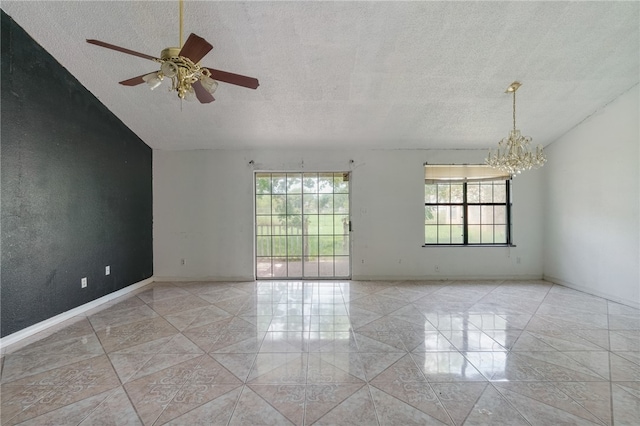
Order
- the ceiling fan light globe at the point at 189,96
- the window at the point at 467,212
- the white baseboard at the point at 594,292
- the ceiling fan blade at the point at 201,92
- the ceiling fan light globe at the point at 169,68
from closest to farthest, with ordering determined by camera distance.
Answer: the ceiling fan light globe at the point at 169,68 → the ceiling fan light globe at the point at 189,96 → the ceiling fan blade at the point at 201,92 → the white baseboard at the point at 594,292 → the window at the point at 467,212

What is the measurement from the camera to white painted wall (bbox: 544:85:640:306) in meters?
3.82

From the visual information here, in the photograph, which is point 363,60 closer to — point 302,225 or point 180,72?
point 180,72

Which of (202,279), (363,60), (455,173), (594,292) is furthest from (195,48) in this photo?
(594,292)

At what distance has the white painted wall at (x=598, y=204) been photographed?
12.5 feet

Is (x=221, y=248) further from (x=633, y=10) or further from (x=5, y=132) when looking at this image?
(x=633, y=10)

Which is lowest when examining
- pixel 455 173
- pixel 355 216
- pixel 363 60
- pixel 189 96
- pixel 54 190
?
pixel 355 216

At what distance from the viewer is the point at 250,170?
5.32 metres

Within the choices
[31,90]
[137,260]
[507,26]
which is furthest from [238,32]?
[137,260]

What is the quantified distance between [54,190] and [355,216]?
14.9 ft

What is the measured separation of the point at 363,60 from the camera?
3.16m

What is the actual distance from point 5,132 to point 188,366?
122 inches

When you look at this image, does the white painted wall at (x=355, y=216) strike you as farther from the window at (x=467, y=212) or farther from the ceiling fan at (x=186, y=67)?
the ceiling fan at (x=186, y=67)

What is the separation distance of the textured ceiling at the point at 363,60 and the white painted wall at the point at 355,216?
733 millimetres

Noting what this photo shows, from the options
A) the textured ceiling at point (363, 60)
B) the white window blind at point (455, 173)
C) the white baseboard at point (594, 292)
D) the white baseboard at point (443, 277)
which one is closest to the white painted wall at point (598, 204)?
the white baseboard at point (594, 292)
